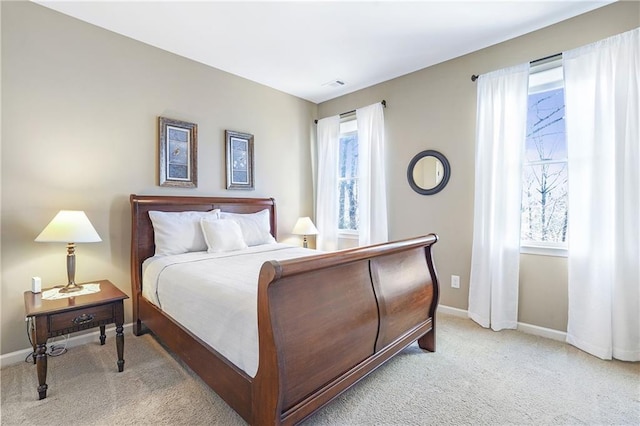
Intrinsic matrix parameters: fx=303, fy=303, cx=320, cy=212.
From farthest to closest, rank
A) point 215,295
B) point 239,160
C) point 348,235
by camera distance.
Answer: point 348,235
point 239,160
point 215,295

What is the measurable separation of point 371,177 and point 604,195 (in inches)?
86.7

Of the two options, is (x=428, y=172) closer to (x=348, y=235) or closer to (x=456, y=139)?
(x=456, y=139)

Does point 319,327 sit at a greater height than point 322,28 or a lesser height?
lesser

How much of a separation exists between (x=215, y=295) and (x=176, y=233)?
4.46 ft

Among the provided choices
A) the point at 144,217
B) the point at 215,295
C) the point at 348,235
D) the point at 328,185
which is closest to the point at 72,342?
the point at 144,217

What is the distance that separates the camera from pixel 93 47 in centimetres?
265

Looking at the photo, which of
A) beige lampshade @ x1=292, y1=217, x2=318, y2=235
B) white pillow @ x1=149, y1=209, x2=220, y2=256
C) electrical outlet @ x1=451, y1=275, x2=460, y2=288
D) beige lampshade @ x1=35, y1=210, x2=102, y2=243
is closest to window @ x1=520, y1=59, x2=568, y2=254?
electrical outlet @ x1=451, y1=275, x2=460, y2=288

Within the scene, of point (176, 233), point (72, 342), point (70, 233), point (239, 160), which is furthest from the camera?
point (239, 160)

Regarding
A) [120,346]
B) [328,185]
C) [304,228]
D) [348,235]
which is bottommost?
[120,346]

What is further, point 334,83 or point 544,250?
point 334,83

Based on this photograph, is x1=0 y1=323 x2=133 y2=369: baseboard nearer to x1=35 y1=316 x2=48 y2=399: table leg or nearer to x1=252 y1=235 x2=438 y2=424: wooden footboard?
x1=35 y1=316 x2=48 y2=399: table leg

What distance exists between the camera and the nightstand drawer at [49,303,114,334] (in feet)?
6.22

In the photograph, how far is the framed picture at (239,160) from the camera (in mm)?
3633

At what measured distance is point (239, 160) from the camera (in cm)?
374
